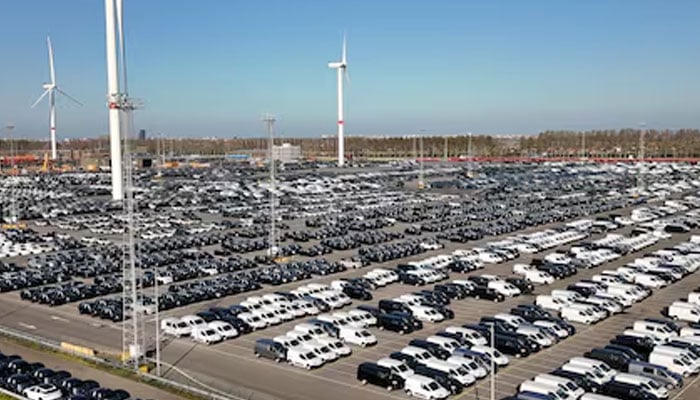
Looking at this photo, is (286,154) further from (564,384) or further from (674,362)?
(564,384)

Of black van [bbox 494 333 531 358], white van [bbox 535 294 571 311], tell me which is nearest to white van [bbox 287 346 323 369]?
black van [bbox 494 333 531 358]

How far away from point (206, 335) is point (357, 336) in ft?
18.5

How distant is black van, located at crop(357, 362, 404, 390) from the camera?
2083 centimetres

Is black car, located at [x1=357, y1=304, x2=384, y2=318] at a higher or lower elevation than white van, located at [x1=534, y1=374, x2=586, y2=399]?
lower

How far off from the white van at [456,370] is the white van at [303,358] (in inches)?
144

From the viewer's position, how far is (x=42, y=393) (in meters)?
19.5

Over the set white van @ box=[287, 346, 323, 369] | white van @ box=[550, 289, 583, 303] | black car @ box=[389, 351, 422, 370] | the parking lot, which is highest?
white van @ box=[550, 289, 583, 303]

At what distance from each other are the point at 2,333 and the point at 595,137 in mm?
190612

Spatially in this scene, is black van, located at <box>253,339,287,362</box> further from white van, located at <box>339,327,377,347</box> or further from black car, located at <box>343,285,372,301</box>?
black car, located at <box>343,285,372,301</box>

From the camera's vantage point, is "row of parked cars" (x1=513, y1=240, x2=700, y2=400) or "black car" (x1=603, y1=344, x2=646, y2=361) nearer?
"row of parked cars" (x1=513, y1=240, x2=700, y2=400)

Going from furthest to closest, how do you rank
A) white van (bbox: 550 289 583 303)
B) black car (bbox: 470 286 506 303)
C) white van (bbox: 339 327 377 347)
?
black car (bbox: 470 286 506 303) < white van (bbox: 550 289 583 303) < white van (bbox: 339 327 377 347)

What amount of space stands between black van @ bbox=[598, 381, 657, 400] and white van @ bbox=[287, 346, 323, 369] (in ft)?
28.7

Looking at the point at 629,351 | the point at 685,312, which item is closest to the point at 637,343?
the point at 629,351

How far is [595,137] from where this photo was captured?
7776 inches
